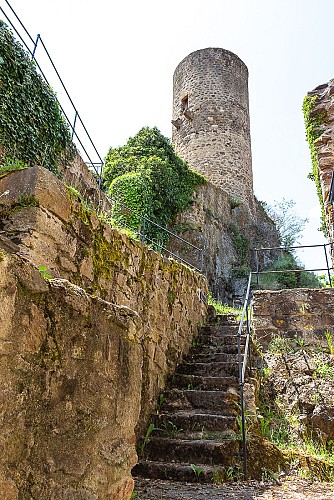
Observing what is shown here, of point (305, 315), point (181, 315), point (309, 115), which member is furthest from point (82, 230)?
point (309, 115)

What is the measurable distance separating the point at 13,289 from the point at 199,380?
165 inches

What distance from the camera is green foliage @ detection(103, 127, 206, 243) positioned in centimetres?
1176

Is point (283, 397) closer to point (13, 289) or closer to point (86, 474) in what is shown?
point (86, 474)

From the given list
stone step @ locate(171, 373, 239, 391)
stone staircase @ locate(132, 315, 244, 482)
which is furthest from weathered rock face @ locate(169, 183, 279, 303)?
stone step @ locate(171, 373, 239, 391)

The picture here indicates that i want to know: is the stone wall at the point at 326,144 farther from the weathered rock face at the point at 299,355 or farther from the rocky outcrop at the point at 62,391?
the rocky outcrop at the point at 62,391

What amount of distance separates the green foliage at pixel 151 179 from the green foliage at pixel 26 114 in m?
4.16

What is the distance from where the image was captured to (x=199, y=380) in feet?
17.0

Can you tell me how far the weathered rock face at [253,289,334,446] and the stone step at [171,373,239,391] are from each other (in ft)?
3.44

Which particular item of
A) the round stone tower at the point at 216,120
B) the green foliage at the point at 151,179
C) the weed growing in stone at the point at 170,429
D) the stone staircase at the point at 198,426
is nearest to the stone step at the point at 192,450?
the stone staircase at the point at 198,426

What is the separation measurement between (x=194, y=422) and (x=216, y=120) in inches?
610

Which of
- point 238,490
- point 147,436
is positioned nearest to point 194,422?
point 147,436

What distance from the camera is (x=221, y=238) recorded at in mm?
15008

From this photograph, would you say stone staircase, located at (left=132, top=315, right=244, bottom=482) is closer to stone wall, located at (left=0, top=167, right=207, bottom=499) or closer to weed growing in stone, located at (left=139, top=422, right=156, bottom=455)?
weed growing in stone, located at (left=139, top=422, right=156, bottom=455)

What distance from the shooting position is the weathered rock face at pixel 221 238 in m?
13.6
